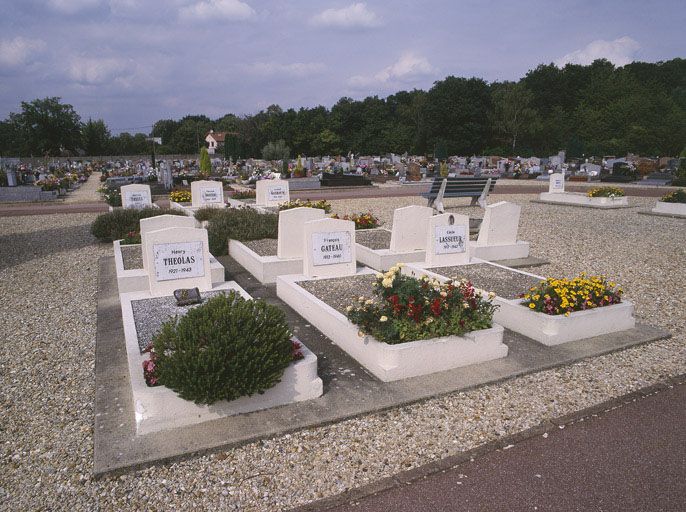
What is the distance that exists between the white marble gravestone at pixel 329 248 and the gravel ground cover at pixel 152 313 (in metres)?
1.53

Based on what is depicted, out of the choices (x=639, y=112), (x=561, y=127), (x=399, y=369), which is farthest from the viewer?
(x=561, y=127)

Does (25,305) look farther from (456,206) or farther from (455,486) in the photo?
(456,206)

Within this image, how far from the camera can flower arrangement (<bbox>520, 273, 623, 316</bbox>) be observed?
5.63 m

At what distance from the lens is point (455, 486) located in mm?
3285

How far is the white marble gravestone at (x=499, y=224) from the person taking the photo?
923cm

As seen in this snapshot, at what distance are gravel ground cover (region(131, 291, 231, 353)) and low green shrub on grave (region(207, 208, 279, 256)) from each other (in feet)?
12.0

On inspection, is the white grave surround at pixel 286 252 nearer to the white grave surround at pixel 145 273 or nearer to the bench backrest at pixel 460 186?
the white grave surround at pixel 145 273

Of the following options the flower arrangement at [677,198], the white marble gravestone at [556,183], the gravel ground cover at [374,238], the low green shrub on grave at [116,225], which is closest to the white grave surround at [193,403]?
the gravel ground cover at [374,238]

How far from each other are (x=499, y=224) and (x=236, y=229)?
5.26m

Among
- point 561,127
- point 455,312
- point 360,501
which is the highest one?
point 561,127

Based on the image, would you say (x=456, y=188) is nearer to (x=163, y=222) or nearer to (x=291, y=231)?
(x=291, y=231)

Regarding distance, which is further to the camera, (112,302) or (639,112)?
(639,112)

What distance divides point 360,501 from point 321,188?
22.5 m

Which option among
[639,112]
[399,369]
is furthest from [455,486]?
[639,112]
